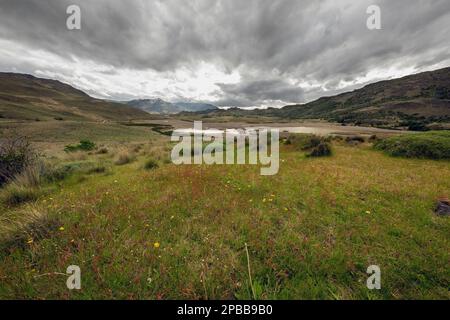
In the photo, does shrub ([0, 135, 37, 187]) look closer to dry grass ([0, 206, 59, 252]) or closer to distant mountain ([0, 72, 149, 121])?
dry grass ([0, 206, 59, 252])

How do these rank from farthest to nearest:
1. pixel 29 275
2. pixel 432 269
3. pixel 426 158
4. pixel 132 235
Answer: pixel 426 158 → pixel 132 235 → pixel 432 269 → pixel 29 275

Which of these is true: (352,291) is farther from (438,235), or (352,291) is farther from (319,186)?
(319,186)

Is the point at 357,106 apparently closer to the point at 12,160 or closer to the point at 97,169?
the point at 97,169

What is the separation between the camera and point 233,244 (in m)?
3.33

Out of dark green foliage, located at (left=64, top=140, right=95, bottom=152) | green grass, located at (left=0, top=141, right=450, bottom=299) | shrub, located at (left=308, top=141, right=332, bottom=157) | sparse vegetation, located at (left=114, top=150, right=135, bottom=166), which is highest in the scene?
dark green foliage, located at (left=64, top=140, right=95, bottom=152)

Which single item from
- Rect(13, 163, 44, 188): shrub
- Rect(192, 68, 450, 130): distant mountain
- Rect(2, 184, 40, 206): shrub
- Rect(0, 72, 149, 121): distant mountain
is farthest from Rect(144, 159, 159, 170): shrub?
Rect(192, 68, 450, 130): distant mountain

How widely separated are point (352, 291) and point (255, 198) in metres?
3.09

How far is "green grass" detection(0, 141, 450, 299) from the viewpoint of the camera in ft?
8.05

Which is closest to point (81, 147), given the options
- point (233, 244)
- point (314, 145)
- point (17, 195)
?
point (17, 195)

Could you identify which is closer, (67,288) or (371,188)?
(67,288)

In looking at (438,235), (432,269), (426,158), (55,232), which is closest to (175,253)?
(55,232)

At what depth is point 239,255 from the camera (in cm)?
309

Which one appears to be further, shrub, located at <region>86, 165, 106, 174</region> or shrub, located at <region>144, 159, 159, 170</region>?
shrub, located at <region>144, 159, 159, 170</region>
